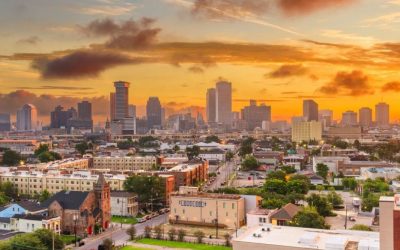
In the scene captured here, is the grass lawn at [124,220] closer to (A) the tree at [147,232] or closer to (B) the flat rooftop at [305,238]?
(A) the tree at [147,232]

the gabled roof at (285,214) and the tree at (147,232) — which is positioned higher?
the gabled roof at (285,214)

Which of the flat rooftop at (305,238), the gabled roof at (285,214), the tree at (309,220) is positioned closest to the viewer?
the flat rooftop at (305,238)

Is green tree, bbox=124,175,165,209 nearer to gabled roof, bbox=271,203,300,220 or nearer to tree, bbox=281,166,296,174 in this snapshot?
gabled roof, bbox=271,203,300,220

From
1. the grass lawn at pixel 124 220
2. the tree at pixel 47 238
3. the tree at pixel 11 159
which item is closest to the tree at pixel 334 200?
the grass lawn at pixel 124 220

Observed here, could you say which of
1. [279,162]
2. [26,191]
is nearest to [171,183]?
[26,191]

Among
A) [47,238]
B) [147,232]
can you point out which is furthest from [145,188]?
[47,238]

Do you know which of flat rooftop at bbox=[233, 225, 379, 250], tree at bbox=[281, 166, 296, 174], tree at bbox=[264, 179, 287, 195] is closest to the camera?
flat rooftop at bbox=[233, 225, 379, 250]

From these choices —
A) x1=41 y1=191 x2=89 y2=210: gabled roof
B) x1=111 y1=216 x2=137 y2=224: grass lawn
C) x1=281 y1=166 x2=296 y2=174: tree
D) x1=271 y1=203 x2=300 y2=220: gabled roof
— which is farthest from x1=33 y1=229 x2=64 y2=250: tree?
x1=281 y1=166 x2=296 y2=174: tree
